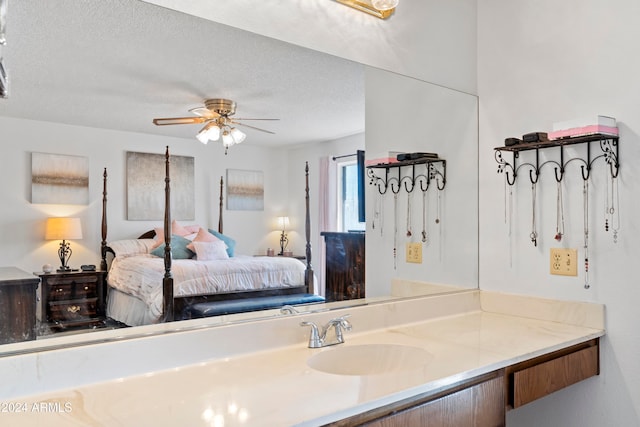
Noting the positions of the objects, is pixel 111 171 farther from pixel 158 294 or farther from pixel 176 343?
pixel 176 343

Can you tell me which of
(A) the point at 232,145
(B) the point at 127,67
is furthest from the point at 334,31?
(B) the point at 127,67

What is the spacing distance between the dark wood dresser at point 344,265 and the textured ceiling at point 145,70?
0.40m

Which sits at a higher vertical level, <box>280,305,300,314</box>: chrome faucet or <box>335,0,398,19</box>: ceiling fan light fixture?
<box>335,0,398,19</box>: ceiling fan light fixture

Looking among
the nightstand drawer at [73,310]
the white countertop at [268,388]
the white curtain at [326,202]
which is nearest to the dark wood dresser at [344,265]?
the white curtain at [326,202]

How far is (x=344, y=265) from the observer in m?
1.80

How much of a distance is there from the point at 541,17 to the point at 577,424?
162cm

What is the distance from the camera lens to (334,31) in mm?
1712

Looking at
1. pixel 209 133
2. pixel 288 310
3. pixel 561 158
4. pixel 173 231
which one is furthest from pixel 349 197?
pixel 561 158

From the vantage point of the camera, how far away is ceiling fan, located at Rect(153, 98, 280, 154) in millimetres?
1420

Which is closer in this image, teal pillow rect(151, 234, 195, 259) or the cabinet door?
the cabinet door

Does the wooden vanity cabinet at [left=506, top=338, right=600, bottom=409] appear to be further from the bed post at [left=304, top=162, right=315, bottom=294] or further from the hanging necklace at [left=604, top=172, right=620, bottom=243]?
the bed post at [left=304, top=162, right=315, bottom=294]

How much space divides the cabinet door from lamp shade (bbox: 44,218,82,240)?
0.89 m

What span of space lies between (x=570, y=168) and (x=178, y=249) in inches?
58.2

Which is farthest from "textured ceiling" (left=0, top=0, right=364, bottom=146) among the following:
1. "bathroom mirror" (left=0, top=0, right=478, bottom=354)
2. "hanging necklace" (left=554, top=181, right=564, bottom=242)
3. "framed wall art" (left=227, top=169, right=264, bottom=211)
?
"hanging necklace" (left=554, top=181, right=564, bottom=242)
